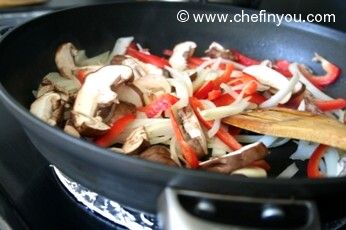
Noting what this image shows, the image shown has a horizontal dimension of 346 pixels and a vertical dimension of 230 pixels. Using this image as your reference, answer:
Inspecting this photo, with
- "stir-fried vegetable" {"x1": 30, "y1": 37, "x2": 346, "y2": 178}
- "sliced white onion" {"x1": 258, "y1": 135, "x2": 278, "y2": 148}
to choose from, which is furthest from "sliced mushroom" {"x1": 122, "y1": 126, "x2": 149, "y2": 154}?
"sliced white onion" {"x1": 258, "y1": 135, "x2": 278, "y2": 148}

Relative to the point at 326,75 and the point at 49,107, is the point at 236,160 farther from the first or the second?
the point at 326,75

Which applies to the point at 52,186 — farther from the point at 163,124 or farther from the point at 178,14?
the point at 178,14

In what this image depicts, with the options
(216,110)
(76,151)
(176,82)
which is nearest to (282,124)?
(216,110)

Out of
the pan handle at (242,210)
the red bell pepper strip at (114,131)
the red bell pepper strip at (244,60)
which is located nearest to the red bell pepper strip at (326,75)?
the red bell pepper strip at (244,60)

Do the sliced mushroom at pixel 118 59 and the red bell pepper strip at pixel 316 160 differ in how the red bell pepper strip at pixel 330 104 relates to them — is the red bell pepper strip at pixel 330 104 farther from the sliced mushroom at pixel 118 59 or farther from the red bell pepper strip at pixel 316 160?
the sliced mushroom at pixel 118 59

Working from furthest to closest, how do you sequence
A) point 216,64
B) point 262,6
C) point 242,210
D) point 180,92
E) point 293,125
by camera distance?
point 262,6
point 216,64
point 180,92
point 293,125
point 242,210

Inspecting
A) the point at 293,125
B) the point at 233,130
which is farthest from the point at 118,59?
the point at 293,125
